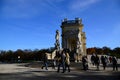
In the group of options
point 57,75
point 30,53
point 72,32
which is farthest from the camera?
point 30,53

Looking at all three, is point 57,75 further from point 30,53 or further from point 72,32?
point 30,53

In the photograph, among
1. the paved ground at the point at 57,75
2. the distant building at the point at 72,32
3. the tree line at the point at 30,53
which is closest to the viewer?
the paved ground at the point at 57,75

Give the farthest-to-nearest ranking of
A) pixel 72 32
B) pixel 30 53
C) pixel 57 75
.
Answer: pixel 30 53 < pixel 72 32 < pixel 57 75

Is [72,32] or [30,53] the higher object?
[72,32]

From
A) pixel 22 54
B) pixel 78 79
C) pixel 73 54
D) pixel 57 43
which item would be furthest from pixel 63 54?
pixel 22 54

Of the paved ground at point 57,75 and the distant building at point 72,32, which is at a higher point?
the distant building at point 72,32

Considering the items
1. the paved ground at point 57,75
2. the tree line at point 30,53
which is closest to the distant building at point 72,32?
the paved ground at point 57,75

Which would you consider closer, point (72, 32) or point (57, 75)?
point (57, 75)

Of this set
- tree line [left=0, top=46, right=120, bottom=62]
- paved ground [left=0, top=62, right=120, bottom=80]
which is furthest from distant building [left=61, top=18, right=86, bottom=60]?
tree line [left=0, top=46, right=120, bottom=62]

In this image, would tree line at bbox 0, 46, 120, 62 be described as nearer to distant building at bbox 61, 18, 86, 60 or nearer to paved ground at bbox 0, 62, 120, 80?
distant building at bbox 61, 18, 86, 60

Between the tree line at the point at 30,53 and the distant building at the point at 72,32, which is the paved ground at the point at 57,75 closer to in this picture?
the distant building at the point at 72,32

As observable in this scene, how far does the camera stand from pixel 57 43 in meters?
46.1

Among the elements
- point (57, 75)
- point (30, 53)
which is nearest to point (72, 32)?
point (57, 75)

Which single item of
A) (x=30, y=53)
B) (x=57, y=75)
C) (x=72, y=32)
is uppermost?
(x=72, y=32)
